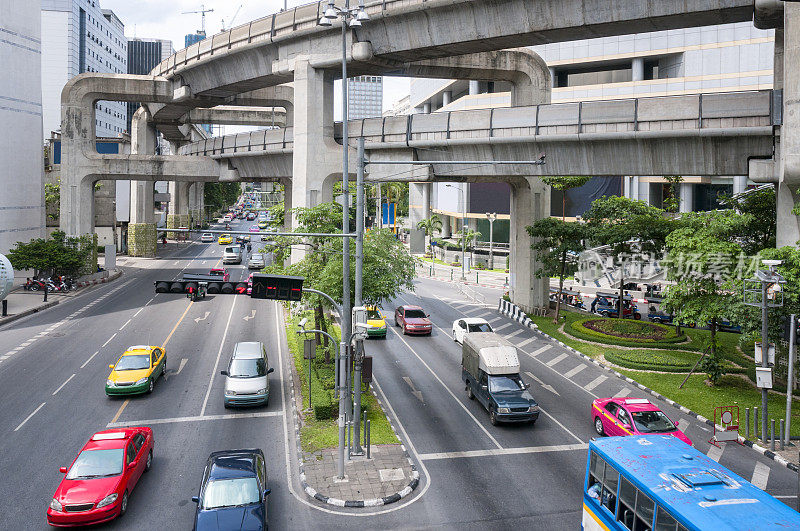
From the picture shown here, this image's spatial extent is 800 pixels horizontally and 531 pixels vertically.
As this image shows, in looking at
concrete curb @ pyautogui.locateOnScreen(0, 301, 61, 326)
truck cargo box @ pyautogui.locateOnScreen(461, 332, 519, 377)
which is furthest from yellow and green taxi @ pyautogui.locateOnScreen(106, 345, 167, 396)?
concrete curb @ pyautogui.locateOnScreen(0, 301, 61, 326)

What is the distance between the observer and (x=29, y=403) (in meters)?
24.5

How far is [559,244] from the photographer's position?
42781mm

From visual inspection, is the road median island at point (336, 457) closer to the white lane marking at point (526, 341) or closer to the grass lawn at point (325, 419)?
the grass lawn at point (325, 419)

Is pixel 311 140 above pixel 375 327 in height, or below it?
above

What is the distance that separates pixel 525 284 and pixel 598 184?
42.4 metres

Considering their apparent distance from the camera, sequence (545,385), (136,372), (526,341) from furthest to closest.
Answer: (526,341) → (545,385) → (136,372)

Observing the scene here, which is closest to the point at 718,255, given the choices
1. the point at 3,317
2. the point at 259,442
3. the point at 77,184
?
the point at 259,442

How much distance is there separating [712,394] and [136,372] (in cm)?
2417

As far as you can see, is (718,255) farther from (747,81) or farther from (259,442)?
(747,81)

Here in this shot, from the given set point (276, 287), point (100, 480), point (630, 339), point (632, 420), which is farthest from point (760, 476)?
point (100, 480)

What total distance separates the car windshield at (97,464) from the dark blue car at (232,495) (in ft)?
8.13

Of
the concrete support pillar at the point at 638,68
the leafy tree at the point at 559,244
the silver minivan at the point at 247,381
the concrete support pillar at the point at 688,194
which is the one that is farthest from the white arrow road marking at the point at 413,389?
the concrete support pillar at the point at 688,194

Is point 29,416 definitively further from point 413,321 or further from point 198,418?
point 413,321

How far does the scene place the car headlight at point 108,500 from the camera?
15273 millimetres
